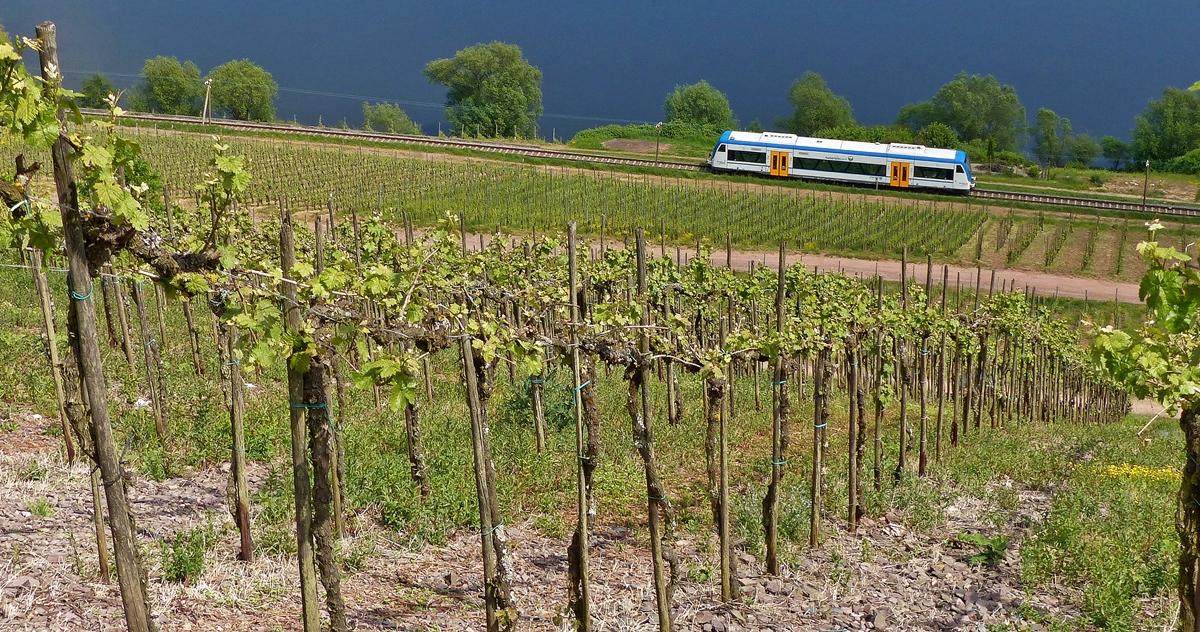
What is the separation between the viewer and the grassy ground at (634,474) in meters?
6.86

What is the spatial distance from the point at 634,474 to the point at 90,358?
18.8 ft

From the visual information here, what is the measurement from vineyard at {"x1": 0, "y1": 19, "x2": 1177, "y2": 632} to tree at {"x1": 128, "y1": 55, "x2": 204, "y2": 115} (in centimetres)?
5624

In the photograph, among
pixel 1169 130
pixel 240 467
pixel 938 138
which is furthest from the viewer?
pixel 1169 130

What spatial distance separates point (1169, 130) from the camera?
2437 inches

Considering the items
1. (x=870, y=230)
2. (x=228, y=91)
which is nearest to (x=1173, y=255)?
(x=870, y=230)

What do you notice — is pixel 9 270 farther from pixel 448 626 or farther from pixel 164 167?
pixel 164 167

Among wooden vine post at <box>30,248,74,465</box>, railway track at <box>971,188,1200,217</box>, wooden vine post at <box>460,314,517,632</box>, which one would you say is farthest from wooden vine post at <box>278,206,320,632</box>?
railway track at <box>971,188,1200,217</box>

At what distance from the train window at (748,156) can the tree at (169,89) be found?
42005mm

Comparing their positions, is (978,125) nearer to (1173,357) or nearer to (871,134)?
(871,134)

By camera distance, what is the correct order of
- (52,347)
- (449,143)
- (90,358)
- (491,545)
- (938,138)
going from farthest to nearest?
(938,138) < (449,143) < (52,347) < (491,545) < (90,358)

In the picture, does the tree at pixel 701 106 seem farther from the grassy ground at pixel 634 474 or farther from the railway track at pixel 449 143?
the grassy ground at pixel 634 474

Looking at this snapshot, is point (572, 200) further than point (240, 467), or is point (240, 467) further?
point (572, 200)

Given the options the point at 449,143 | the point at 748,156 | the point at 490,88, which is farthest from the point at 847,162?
the point at 490,88

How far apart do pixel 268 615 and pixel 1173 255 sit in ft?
17.3
